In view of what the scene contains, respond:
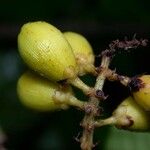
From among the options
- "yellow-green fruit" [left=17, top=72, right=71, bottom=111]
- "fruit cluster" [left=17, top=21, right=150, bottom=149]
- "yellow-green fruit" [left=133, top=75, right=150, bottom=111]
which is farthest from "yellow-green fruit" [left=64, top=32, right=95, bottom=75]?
"yellow-green fruit" [left=133, top=75, right=150, bottom=111]

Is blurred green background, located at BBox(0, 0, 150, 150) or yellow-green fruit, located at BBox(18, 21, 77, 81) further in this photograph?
blurred green background, located at BBox(0, 0, 150, 150)

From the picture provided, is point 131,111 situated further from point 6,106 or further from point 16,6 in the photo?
point 16,6

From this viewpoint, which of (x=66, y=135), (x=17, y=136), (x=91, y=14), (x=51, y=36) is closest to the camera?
(x=51, y=36)

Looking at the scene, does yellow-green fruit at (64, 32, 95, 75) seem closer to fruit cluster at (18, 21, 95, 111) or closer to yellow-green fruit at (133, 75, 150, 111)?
fruit cluster at (18, 21, 95, 111)

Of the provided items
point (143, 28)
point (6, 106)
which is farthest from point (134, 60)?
point (6, 106)

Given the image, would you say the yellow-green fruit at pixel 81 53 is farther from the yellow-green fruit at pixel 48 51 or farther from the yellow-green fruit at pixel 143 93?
the yellow-green fruit at pixel 143 93

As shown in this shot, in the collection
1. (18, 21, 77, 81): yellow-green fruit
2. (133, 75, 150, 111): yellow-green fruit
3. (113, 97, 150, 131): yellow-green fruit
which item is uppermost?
(18, 21, 77, 81): yellow-green fruit
